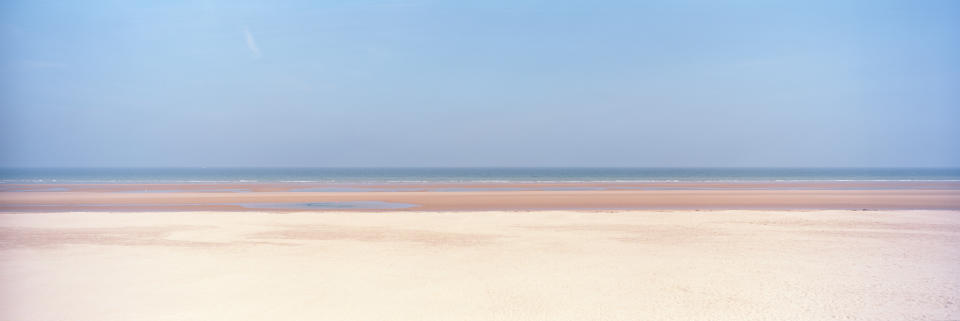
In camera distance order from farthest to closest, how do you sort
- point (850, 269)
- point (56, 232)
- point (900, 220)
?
point (900, 220) < point (56, 232) < point (850, 269)

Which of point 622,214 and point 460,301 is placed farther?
point 622,214

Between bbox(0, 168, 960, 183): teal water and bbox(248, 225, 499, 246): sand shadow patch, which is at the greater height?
bbox(0, 168, 960, 183): teal water

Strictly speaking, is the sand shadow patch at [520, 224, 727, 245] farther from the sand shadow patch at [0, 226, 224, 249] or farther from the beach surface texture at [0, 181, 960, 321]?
the sand shadow patch at [0, 226, 224, 249]

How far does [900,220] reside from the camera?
1675cm

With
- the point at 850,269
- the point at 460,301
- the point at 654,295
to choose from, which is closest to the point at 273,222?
the point at 460,301

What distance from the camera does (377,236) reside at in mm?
13945

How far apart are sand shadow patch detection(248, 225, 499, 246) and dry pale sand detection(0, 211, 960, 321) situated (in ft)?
0.15

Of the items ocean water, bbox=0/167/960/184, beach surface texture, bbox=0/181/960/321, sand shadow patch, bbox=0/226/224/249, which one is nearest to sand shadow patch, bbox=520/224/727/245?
beach surface texture, bbox=0/181/960/321

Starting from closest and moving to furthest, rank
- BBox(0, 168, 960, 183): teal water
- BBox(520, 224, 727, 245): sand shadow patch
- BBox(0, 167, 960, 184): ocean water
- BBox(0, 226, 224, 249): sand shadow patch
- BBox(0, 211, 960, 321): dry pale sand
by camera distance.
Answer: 1. BBox(0, 211, 960, 321): dry pale sand
2. BBox(0, 226, 224, 249): sand shadow patch
3. BBox(520, 224, 727, 245): sand shadow patch
4. BBox(0, 167, 960, 184): ocean water
5. BBox(0, 168, 960, 183): teal water

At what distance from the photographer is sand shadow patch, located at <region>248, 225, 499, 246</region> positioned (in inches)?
519

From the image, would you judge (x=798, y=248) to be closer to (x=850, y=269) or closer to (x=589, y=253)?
(x=850, y=269)

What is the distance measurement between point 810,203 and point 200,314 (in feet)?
78.4

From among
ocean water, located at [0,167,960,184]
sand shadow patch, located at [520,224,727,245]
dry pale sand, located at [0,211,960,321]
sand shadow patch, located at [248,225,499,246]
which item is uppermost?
ocean water, located at [0,167,960,184]

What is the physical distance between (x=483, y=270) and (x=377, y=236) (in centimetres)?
469
